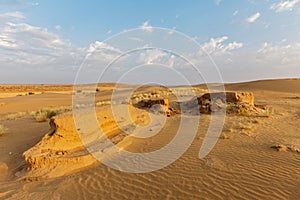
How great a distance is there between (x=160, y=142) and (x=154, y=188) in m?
3.63

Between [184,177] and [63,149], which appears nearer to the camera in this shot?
[184,177]

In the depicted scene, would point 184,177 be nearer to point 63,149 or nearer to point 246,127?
point 63,149

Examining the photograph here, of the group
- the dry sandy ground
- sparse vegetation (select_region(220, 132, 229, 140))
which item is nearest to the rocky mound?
the dry sandy ground

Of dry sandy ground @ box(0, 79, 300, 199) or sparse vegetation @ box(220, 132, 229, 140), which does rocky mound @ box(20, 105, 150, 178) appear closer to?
dry sandy ground @ box(0, 79, 300, 199)

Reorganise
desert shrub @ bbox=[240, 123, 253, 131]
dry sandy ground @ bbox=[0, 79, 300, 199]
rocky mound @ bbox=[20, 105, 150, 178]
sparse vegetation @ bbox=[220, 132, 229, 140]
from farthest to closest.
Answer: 1. desert shrub @ bbox=[240, 123, 253, 131]
2. sparse vegetation @ bbox=[220, 132, 229, 140]
3. rocky mound @ bbox=[20, 105, 150, 178]
4. dry sandy ground @ bbox=[0, 79, 300, 199]

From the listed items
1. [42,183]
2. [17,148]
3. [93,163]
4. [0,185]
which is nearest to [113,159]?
[93,163]

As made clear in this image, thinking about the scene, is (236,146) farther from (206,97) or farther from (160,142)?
(206,97)

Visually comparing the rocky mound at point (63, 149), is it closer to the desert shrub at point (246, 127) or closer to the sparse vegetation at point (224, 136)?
the sparse vegetation at point (224, 136)

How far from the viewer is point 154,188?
17.5ft

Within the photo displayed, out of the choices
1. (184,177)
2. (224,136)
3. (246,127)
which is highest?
(246,127)

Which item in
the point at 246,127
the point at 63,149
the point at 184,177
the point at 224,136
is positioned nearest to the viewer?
the point at 184,177

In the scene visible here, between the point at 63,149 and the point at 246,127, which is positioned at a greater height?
the point at 246,127

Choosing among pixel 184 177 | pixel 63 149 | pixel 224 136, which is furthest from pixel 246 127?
pixel 63 149

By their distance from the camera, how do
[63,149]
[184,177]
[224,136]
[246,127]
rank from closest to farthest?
[184,177] < [63,149] < [224,136] < [246,127]
